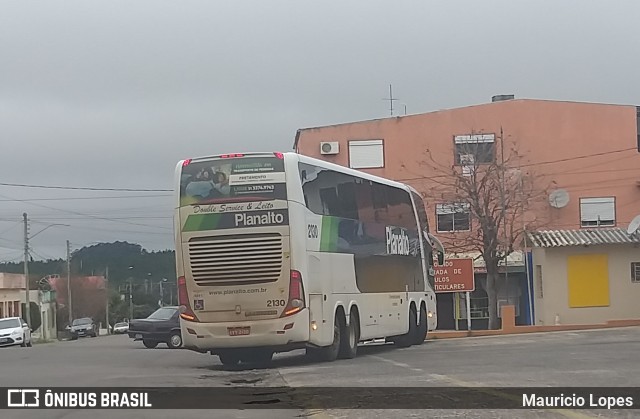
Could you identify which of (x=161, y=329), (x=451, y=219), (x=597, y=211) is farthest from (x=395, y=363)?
(x=597, y=211)

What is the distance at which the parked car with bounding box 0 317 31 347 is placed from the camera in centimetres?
4473

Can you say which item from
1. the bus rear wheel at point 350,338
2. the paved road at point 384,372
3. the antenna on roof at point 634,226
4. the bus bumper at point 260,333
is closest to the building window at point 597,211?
the antenna on roof at point 634,226

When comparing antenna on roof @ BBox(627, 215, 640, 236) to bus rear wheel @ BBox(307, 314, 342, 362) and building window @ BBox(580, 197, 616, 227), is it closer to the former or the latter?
building window @ BBox(580, 197, 616, 227)

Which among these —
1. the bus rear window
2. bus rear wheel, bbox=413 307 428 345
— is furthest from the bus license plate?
bus rear wheel, bbox=413 307 428 345

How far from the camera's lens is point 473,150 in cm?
4562

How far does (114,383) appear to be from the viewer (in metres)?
15.5

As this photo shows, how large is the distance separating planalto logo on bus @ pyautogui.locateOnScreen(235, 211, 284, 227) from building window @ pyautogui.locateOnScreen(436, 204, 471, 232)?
2558 centimetres

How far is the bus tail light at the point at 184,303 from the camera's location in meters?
18.9

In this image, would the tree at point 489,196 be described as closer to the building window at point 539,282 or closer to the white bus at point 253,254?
the building window at point 539,282

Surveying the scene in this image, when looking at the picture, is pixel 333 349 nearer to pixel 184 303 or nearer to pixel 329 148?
pixel 184 303

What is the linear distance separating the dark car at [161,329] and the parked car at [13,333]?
13329 millimetres

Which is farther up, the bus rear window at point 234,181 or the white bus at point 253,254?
the bus rear window at point 234,181

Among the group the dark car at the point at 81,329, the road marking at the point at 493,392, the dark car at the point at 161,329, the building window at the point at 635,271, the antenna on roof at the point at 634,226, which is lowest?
the dark car at the point at 81,329

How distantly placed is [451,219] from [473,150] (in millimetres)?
3651
